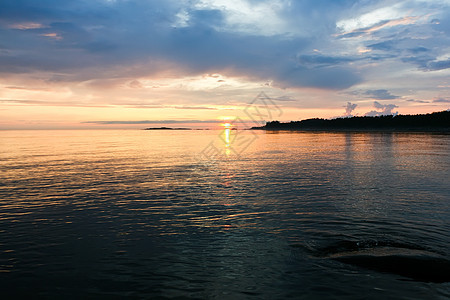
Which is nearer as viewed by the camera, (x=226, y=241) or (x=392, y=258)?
(x=392, y=258)

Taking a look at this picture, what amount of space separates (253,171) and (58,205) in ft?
70.8

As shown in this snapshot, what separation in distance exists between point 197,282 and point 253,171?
1030 inches

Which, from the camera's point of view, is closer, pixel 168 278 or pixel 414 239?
pixel 168 278

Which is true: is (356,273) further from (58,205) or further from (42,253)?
(58,205)

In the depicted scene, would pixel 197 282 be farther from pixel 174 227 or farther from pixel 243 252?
pixel 174 227

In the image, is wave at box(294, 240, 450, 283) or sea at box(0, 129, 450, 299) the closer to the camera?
sea at box(0, 129, 450, 299)

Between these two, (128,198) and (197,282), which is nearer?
(197,282)

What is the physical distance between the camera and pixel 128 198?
22.9 m

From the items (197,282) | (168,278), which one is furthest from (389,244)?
(168,278)

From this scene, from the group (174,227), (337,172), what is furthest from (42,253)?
(337,172)

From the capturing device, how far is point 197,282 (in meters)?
10.6

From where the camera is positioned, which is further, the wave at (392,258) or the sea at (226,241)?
the wave at (392,258)

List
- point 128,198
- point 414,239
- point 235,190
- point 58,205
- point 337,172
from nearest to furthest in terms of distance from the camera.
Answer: point 414,239 → point 58,205 → point 128,198 → point 235,190 → point 337,172

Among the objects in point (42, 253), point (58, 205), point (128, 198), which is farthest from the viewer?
point (128, 198)
